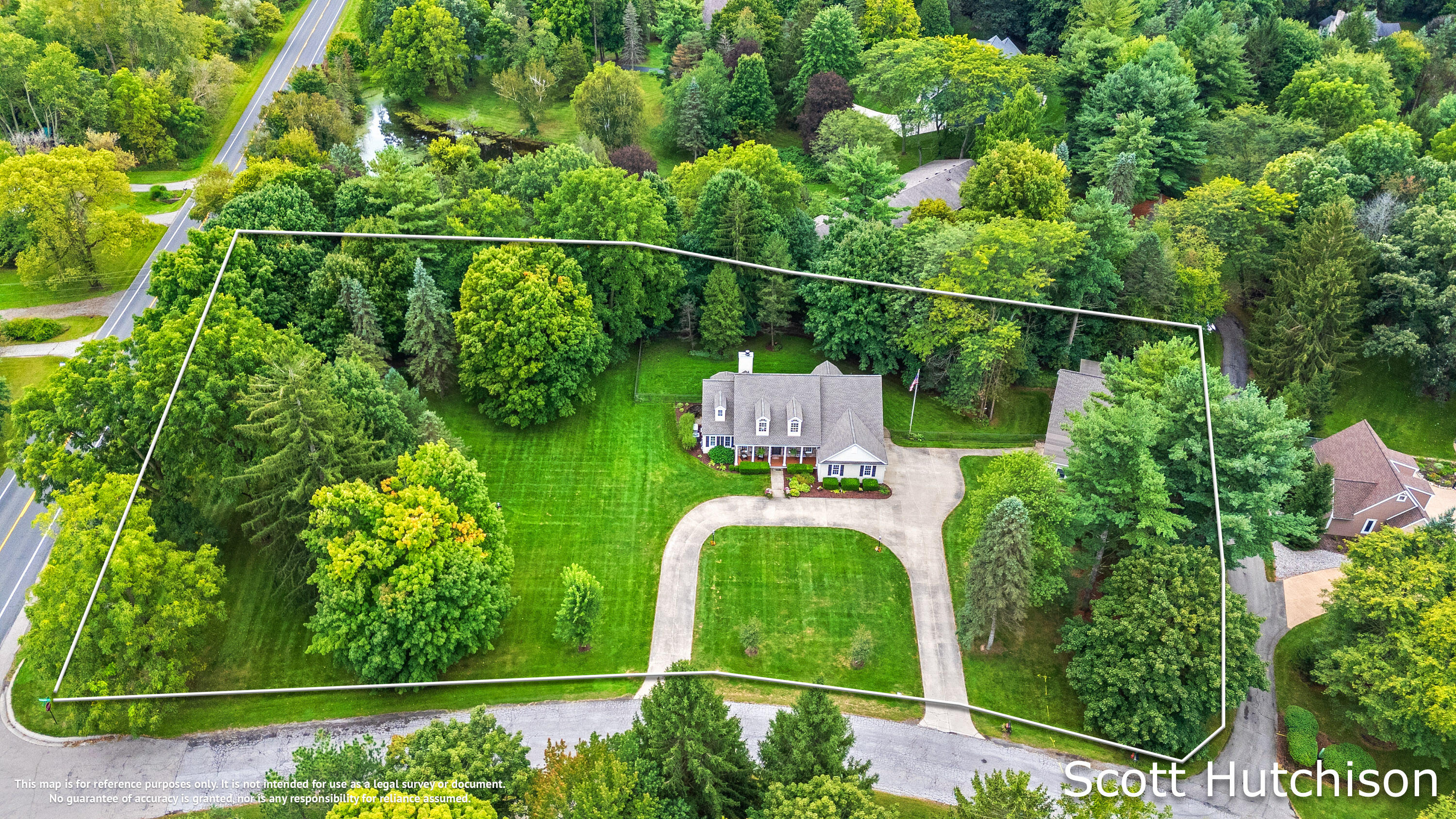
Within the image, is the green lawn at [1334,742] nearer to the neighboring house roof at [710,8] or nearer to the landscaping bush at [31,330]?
the landscaping bush at [31,330]

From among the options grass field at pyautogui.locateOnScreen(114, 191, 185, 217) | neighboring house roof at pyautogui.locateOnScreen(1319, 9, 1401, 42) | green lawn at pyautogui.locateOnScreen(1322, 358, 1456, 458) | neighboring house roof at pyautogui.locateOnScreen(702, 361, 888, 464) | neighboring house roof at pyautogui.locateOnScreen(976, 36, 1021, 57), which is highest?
neighboring house roof at pyautogui.locateOnScreen(1319, 9, 1401, 42)

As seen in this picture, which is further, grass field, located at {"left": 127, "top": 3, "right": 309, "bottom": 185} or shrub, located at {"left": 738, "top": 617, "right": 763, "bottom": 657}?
grass field, located at {"left": 127, "top": 3, "right": 309, "bottom": 185}

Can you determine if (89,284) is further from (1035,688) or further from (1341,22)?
(1341,22)

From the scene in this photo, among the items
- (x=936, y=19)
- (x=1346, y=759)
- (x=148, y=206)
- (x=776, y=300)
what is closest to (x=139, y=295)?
(x=148, y=206)

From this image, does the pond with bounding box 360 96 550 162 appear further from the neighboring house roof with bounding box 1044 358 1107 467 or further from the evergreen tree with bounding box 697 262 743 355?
the neighboring house roof with bounding box 1044 358 1107 467

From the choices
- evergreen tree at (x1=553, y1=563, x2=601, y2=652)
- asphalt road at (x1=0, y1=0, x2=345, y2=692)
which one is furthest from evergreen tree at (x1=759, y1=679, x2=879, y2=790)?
asphalt road at (x1=0, y1=0, x2=345, y2=692)

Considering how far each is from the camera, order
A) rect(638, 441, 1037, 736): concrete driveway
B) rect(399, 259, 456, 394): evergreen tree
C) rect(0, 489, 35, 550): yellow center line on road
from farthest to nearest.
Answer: rect(399, 259, 456, 394): evergreen tree → rect(0, 489, 35, 550): yellow center line on road → rect(638, 441, 1037, 736): concrete driveway

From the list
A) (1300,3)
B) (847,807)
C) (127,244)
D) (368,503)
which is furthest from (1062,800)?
(1300,3)
